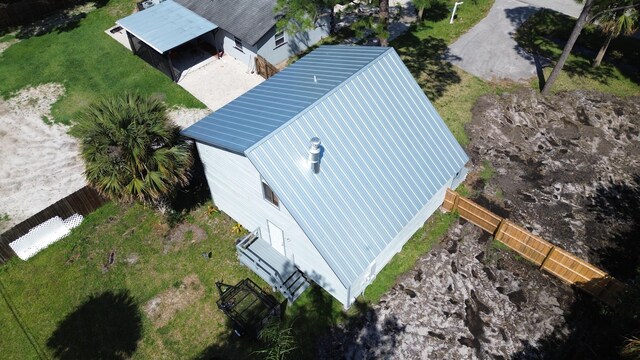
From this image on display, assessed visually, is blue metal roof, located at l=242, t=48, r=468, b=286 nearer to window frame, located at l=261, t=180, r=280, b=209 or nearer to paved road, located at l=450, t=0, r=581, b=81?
window frame, located at l=261, t=180, r=280, b=209

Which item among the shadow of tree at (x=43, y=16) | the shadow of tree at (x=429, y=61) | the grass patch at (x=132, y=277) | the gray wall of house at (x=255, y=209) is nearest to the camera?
the gray wall of house at (x=255, y=209)

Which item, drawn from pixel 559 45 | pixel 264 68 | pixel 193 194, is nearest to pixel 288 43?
pixel 264 68

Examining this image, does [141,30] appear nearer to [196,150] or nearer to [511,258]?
[196,150]

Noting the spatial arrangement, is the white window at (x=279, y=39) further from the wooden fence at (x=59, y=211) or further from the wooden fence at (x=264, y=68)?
the wooden fence at (x=59, y=211)

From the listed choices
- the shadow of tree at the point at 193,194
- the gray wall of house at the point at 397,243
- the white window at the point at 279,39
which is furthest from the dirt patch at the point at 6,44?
the gray wall of house at the point at 397,243

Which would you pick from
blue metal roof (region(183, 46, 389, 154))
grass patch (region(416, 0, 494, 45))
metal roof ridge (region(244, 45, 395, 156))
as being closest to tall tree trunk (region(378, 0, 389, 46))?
blue metal roof (region(183, 46, 389, 154))

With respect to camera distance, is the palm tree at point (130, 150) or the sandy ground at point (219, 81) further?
the sandy ground at point (219, 81)

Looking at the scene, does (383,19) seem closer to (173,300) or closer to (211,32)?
(211,32)

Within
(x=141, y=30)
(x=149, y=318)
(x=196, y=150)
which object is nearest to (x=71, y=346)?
(x=149, y=318)
